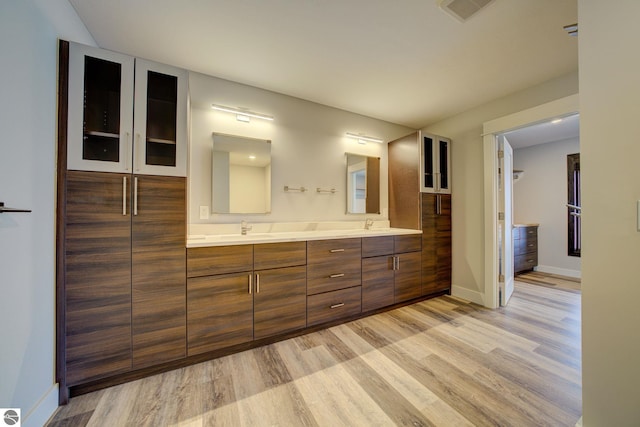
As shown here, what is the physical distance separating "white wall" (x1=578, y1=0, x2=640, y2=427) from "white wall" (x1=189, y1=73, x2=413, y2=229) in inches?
83.5

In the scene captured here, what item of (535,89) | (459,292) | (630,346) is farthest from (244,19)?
(459,292)

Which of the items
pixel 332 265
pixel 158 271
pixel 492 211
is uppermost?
pixel 492 211

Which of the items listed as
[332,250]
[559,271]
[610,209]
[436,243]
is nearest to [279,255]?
[332,250]

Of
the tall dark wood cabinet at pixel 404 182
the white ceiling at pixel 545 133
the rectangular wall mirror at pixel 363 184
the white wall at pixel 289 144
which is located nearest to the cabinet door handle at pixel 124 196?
the white wall at pixel 289 144

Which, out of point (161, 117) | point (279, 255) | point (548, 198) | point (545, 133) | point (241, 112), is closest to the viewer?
point (161, 117)

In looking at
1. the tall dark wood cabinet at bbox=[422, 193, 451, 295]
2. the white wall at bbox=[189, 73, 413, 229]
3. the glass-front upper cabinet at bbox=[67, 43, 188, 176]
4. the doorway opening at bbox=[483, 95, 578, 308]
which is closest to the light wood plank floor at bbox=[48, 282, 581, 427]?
the doorway opening at bbox=[483, 95, 578, 308]

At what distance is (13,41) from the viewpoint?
1.06m

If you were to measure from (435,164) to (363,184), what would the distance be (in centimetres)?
98

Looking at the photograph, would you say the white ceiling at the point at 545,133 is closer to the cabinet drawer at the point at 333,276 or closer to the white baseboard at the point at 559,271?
the white baseboard at the point at 559,271

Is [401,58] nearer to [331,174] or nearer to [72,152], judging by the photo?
[331,174]

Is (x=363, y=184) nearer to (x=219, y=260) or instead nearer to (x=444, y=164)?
(x=444, y=164)

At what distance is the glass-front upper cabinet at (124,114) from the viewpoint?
1402mm

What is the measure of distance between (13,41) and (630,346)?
10.1 feet

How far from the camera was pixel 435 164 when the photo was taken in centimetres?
305
